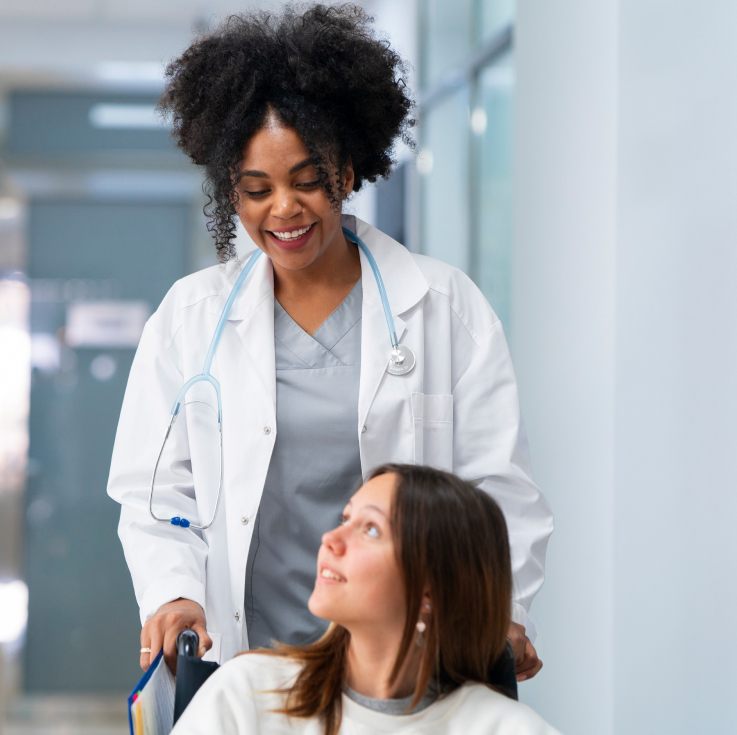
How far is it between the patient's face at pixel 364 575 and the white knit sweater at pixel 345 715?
0.36 feet

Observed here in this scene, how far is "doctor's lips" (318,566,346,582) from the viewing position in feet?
3.41

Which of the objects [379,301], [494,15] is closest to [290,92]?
[379,301]

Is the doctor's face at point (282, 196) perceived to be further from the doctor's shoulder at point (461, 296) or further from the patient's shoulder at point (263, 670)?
the patient's shoulder at point (263, 670)

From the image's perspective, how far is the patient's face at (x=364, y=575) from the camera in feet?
3.37

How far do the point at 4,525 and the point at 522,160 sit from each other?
7.66 feet

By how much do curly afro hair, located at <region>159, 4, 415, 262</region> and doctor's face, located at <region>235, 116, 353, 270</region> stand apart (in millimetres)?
16

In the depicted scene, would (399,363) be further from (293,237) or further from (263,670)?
(263,670)

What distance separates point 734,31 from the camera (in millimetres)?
1516

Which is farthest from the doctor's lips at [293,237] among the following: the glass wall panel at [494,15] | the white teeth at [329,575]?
the glass wall panel at [494,15]

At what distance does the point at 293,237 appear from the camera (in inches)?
50.6

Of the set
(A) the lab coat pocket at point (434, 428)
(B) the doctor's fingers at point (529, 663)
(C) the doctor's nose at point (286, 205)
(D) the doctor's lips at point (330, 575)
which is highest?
(C) the doctor's nose at point (286, 205)

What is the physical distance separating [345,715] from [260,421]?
0.47 metres

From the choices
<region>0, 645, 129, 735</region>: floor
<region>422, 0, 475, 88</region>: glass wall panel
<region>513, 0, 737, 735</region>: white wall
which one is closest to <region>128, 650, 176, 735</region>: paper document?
<region>513, 0, 737, 735</region>: white wall

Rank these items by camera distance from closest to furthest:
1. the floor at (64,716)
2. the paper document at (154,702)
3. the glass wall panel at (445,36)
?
1. the paper document at (154,702)
2. the glass wall panel at (445,36)
3. the floor at (64,716)
